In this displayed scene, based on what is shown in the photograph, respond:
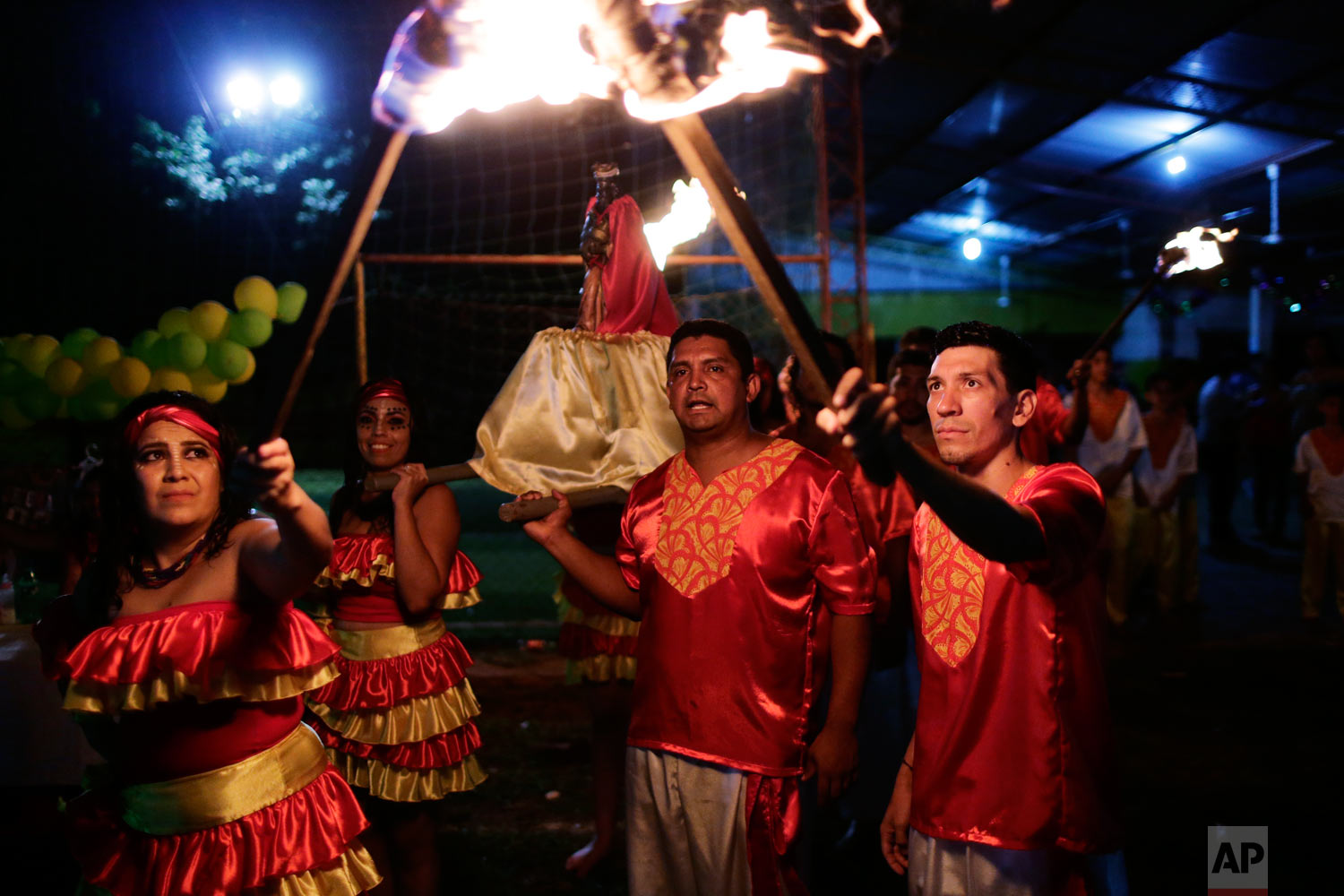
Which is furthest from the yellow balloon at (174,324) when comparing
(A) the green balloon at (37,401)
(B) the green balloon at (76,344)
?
(A) the green balloon at (37,401)

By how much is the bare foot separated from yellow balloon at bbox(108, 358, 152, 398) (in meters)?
3.95

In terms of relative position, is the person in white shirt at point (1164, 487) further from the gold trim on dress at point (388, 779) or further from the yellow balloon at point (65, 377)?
the yellow balloon at point (65, 377)

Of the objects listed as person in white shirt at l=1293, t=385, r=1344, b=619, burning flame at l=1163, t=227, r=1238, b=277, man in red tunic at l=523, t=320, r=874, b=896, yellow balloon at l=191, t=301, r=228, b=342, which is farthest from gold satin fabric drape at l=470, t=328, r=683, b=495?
person in white shirt at l=1293, t=385, r=1344, b=619

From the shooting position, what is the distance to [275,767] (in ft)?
7.37

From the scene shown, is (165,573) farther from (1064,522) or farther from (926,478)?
(1064,522)

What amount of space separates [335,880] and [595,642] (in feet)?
5.89

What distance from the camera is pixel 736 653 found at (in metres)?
2.40

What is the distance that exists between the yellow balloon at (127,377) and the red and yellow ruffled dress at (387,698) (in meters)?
3.32

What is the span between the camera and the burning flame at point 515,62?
171cm

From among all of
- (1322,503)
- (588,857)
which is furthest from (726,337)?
(1322,503)

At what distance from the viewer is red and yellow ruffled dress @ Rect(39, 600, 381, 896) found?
2084 mm

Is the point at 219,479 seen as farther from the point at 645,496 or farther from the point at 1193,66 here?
the point at 1193,66

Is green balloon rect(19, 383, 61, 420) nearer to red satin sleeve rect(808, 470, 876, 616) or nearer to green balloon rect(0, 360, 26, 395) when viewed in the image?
green balloon rect(0, 360, 26, 395)

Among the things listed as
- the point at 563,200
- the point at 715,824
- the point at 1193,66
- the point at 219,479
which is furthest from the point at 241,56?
the point at 715,824
